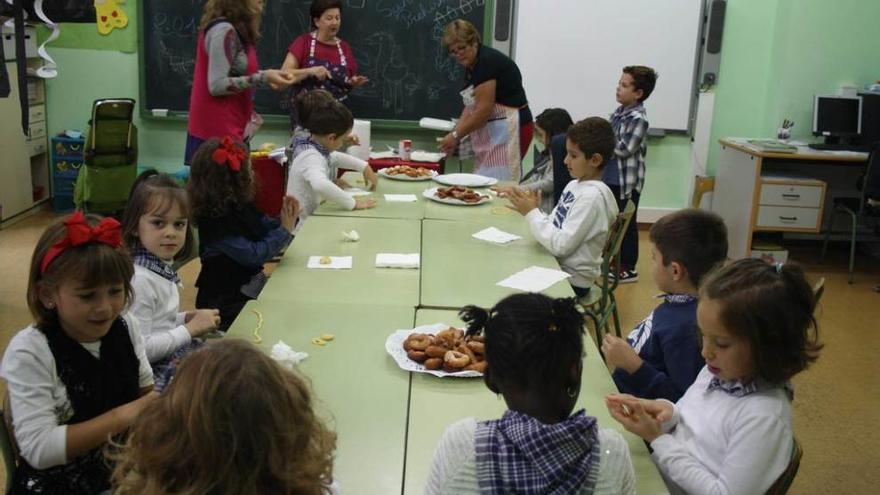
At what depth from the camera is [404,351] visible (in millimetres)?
2047

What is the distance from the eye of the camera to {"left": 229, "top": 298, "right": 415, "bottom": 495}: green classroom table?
1604 mm

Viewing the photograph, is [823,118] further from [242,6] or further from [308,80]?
[242,6]

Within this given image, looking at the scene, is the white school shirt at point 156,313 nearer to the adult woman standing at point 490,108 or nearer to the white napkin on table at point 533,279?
the white napkin on table at point 533,279

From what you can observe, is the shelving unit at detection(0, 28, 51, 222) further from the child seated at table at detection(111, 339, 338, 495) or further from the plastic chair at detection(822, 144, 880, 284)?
the plastic chair at detection(822, 144, 880, 284)

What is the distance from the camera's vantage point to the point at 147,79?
6.08 m

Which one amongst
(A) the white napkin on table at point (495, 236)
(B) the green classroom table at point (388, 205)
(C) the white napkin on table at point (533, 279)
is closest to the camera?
(C) the white napkin on table at point (533, 279)

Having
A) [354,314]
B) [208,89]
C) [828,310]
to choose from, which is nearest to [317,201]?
[208,89]

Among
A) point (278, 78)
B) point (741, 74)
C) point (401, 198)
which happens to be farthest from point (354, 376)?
point (741, 74)

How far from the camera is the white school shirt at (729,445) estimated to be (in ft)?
5.03

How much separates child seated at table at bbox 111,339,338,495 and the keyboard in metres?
5.46

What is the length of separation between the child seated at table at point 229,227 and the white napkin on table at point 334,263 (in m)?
0.18

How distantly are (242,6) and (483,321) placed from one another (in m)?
3.11

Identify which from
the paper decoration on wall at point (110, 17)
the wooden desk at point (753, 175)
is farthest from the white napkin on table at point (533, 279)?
the paper decoration on wall at point (110, 17)

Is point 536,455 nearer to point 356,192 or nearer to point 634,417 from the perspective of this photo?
point 634,417
